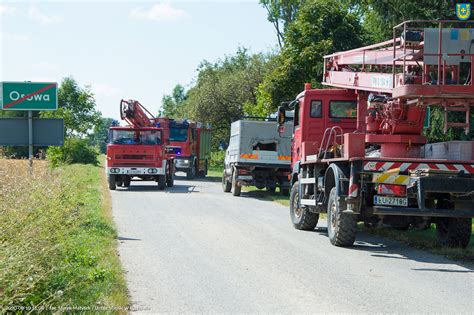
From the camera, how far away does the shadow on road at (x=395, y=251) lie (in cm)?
1124

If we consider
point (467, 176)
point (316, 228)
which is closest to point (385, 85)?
point (467, 176)

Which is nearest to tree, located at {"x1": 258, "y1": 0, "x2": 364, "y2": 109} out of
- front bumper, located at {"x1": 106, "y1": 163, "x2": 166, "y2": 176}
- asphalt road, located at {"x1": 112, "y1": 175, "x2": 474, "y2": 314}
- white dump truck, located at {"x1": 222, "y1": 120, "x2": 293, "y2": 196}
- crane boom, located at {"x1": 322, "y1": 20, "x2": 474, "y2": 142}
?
white dump truck, located at {"x1": 222, "y1": 120, "x2": 293, "y2": 196}

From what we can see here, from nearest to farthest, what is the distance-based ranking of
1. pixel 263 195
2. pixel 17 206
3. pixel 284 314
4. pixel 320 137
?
pixel 284 314
pixel 17 206
pixel 320 137
pixel 263 195

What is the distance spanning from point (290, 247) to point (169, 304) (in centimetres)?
500

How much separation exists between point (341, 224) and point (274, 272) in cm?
292

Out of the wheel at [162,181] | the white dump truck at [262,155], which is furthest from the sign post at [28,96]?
the wheel at [162,181]

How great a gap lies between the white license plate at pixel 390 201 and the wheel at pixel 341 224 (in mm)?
732

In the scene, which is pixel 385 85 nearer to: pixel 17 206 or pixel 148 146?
pixel 17 206

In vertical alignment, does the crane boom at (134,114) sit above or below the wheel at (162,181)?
above

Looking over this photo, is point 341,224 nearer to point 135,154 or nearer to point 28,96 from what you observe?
point 28,96

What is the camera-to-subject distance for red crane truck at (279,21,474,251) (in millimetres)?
11352

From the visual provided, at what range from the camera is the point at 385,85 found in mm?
12977

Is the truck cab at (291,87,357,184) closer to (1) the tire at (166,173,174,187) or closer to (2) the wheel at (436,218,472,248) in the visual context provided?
(2) the wheel at (436,218,472,248)

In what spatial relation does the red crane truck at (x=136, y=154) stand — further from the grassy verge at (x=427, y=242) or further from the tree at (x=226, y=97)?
the tree at (x=226, y=97)
